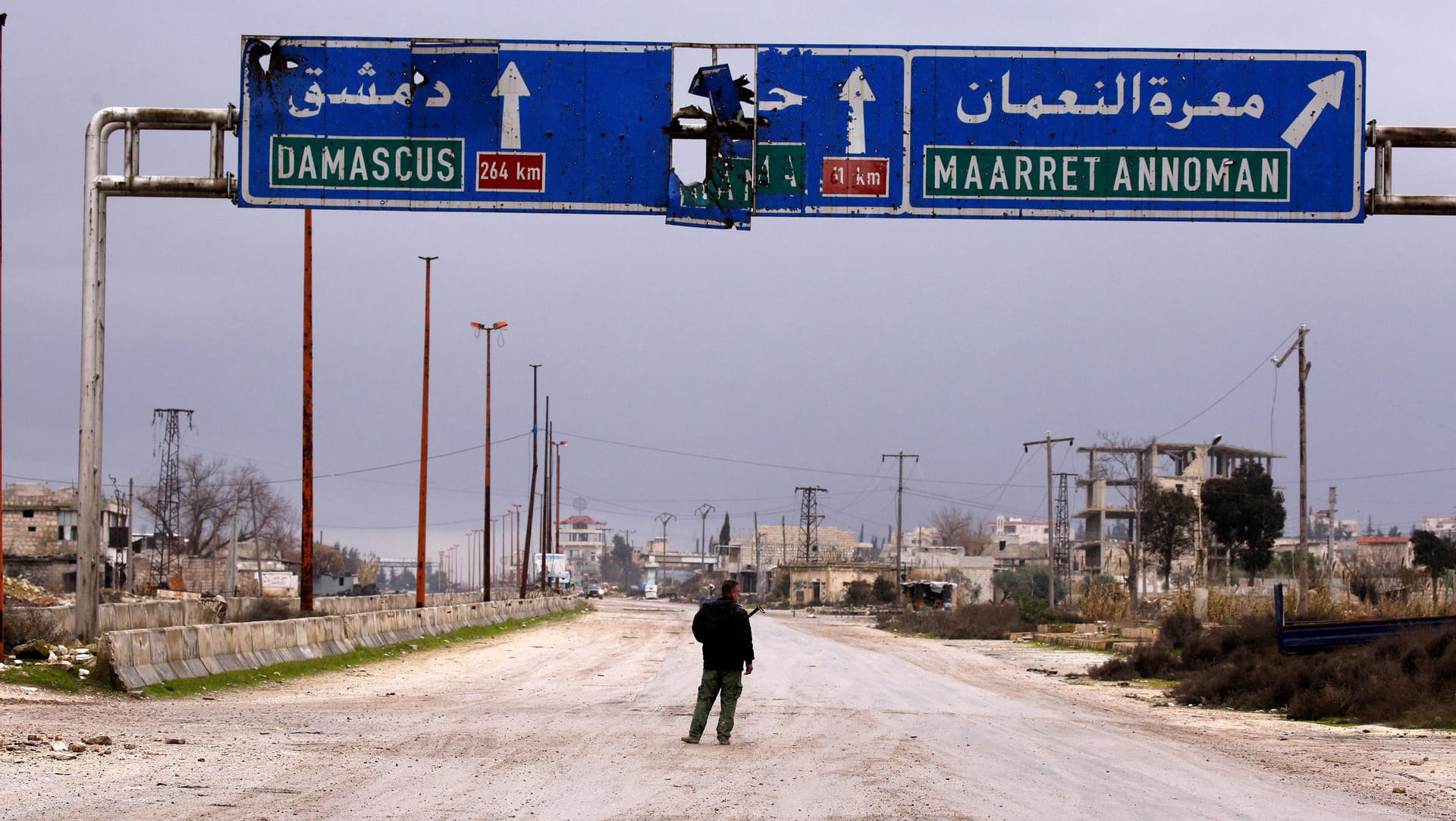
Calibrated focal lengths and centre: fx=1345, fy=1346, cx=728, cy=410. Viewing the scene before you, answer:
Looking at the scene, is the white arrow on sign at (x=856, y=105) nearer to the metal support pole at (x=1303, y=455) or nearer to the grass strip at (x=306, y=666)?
the grass strip at (x=306, y=666)

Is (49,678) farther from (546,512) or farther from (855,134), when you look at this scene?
(546,512)

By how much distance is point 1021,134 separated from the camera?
14.7 meters

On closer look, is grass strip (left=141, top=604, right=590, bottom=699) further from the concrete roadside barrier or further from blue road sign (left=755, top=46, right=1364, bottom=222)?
blue road sign (left=755, top=46, right=1364, bottom=222)

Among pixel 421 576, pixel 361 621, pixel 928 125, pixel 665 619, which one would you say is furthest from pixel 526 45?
pixel 665 619

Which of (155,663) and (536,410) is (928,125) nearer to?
(155,663)

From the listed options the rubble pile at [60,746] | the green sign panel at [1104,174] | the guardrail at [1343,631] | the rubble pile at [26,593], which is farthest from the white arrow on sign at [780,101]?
the rubble pile at [26,593]

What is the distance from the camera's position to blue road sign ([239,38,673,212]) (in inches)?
583

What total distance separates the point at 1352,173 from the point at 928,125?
4.76 metres

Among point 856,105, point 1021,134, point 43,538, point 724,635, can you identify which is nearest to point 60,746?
point 724,635

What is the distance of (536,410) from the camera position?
3199 inches

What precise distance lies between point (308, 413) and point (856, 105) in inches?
786

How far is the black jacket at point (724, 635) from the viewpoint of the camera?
13031 millimetres

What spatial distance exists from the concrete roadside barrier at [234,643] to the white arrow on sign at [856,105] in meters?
10.9

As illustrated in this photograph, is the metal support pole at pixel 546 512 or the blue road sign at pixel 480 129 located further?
the metal support pole at pixel 546 512
